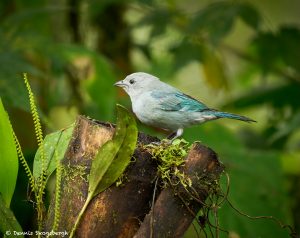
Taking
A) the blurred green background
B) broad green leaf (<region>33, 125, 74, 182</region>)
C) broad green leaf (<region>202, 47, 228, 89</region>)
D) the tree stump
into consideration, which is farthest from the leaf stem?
broad green leaf (<region>202, 47, 228, 89</region>)

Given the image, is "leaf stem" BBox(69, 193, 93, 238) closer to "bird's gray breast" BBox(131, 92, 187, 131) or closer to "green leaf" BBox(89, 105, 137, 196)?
"green leaf" BBox(89, 105, 137, 196)

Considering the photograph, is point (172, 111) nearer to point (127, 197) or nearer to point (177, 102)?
point (177, 102)

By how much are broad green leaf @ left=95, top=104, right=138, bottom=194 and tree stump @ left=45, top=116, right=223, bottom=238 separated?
4 cm

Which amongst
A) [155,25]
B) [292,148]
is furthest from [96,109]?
[292,148]

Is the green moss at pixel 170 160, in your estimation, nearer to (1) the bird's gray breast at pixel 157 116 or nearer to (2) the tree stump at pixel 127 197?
(2) the tree stump at pixel 127 197

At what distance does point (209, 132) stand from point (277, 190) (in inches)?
31.3

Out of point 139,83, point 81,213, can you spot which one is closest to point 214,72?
point 139,83

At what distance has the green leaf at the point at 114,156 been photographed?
8.04 ft

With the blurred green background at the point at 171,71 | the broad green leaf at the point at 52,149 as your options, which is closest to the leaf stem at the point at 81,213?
the broad green leaf at the point at 52,149

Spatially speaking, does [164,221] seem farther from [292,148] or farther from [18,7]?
[292,148]

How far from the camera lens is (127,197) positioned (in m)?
2.48

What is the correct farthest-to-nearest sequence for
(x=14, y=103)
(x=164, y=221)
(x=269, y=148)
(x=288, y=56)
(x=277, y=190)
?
1. (x=269, y=148)
2. (x=288, y=56)
3. (x=277, y=190)
4. (x=14, y=103)
5. (x=164, y=221)

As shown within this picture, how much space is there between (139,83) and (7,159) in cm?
179

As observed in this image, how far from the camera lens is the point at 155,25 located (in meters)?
5.39
